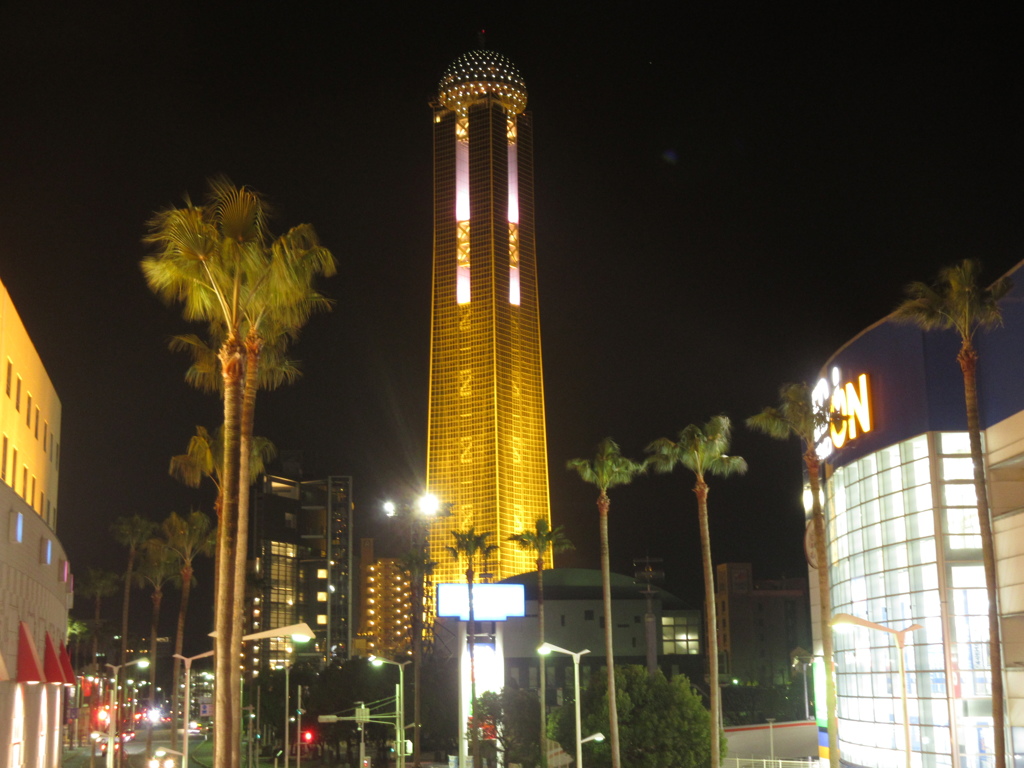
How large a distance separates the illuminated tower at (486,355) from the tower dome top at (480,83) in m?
8.01

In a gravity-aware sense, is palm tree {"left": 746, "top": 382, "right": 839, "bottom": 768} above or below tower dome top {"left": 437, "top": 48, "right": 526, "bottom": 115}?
below

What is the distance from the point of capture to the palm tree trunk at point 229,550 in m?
27.9

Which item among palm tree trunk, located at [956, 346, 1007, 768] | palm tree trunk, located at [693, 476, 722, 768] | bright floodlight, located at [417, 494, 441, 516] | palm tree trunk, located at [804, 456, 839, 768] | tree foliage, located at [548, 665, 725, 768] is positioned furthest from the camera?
bright floodlight, located at [417, 494, 441, 516]

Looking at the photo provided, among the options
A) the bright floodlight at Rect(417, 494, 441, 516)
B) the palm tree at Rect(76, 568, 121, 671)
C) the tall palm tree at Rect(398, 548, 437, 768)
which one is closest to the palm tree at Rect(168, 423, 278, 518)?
the tall palm tree at Rect(398, 548, 437, 768)

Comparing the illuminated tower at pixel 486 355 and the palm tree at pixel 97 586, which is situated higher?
the illuminated tower at pixel 486 355

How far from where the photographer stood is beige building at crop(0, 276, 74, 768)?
39781 millimetres

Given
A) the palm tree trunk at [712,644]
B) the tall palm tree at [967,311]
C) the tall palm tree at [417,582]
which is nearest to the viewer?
the tall palm tree at [967,311]

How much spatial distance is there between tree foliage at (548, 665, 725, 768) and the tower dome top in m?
141

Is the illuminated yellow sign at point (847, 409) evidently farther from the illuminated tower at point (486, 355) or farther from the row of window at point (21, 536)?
the illuminated tower at point (486, 355)

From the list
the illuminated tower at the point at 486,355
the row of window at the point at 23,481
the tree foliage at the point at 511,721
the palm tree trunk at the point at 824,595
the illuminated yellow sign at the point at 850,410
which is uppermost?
the illuminated tower at the point at 486,355

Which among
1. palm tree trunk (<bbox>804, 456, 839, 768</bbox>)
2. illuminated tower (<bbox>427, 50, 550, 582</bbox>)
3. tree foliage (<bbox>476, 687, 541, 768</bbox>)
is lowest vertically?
tree foliage (<bbox>476, 687, 541, 768</bbox>)

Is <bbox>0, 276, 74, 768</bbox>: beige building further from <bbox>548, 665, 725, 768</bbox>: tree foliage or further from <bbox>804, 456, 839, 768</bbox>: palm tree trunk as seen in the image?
<bbox>804, 456, 839, 768</bbox>: palm tree trunk

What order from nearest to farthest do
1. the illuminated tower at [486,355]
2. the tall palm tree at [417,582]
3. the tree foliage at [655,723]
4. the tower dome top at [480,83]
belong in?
the tree foliage at [655,723]
the tall palm tree at [417,582]
the illuminated tower at [486,355]
the tower dome top at [480,83]

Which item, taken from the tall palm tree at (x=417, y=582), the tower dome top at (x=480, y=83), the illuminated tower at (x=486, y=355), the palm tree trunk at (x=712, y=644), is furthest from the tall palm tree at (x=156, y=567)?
the tower dome top at (x=480, y=83)
